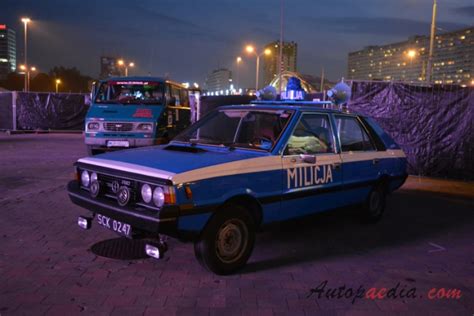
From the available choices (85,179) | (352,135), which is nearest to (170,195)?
(85,179)

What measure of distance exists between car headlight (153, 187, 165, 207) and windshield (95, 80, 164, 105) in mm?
7316

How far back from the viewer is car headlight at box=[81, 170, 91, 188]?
15.0 feet

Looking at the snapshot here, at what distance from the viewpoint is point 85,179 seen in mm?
4605

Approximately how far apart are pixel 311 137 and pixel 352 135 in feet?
3.23

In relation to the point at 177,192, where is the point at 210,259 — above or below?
below

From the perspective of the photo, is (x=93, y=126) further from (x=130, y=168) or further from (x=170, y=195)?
(x=170, y=195)

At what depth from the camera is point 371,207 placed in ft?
20.8

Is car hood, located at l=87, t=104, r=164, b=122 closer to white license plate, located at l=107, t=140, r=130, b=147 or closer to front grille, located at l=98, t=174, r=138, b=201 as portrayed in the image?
white license plate, located at l=107, t=140, r=130, b=147

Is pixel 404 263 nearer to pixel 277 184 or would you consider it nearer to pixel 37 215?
pixel 277 184

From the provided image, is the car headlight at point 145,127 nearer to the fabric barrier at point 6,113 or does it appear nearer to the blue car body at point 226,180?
the blue car body at point 226,180

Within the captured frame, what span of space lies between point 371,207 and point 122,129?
20.5 ft

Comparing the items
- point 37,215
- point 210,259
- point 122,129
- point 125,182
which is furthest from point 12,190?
point 210,259

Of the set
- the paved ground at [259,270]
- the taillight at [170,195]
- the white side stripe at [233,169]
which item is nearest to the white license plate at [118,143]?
the paved ground at [259,270]

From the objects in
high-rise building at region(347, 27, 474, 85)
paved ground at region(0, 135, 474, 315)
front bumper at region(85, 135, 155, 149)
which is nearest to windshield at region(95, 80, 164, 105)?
front bumper at region(85, 135, 155, 149)
